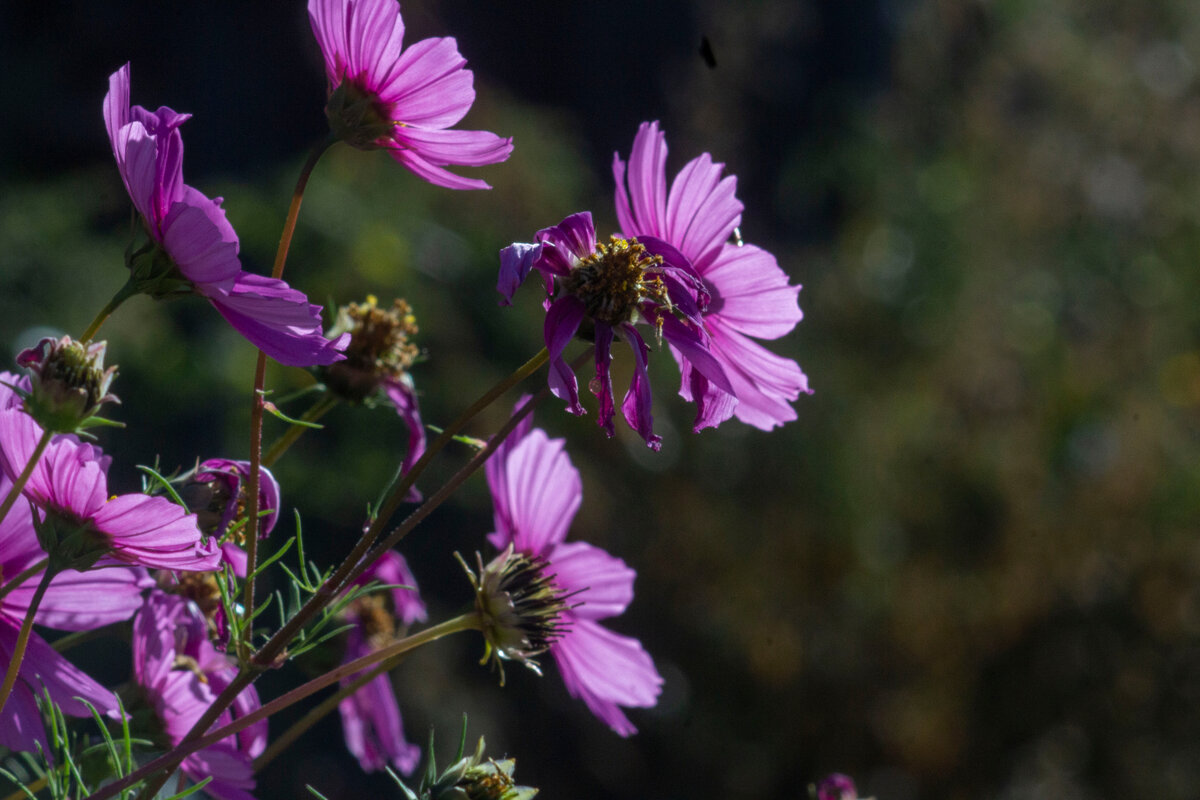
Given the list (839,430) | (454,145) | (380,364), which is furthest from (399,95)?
(839,430)

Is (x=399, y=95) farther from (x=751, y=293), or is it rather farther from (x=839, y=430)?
(x=839, y=430)

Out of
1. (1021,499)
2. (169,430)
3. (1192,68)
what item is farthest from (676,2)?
(169,430)

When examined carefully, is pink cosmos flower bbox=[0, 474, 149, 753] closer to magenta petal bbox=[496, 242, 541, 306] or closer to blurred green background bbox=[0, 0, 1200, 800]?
magenta petal bbox=[496, 242, 541, 306]

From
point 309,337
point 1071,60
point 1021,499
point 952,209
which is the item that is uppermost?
point 1071,60

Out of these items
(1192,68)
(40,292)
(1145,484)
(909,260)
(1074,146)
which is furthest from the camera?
(1192,68)

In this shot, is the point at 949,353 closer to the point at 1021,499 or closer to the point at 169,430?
the point at 1021,499

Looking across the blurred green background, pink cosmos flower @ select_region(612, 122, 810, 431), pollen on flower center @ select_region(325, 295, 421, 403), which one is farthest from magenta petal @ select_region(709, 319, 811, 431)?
the blurred green background

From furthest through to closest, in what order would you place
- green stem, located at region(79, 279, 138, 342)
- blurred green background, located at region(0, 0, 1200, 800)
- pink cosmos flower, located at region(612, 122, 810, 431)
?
blurred green background, located at region(0, 0, 1200, 800) < pink cosmos flower, located at region(612, 122, 810, 431) < green stem, located at region(79, 279, 138, 342)
